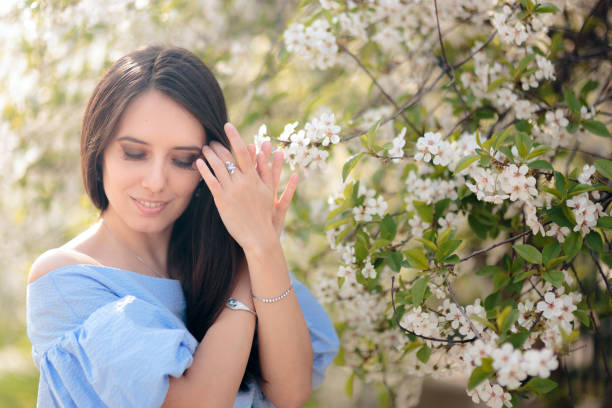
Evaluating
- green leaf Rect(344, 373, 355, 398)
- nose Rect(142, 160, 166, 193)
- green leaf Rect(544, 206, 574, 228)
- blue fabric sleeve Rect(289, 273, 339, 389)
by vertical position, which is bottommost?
green leaf Rect(344, 373, 355, 398)

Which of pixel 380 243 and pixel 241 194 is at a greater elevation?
pixel 241 194

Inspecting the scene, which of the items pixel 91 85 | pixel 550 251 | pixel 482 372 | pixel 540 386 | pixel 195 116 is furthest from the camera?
pixel 91 85

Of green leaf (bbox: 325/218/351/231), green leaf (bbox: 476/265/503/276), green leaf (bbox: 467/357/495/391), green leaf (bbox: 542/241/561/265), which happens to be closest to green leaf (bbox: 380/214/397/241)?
green leaf (bbox: 325/218/351/231)

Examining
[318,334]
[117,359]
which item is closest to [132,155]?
[117,359]

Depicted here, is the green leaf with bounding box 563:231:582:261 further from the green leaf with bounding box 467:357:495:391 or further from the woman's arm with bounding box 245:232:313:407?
the woman's arm with bounding box 245:232:313:407

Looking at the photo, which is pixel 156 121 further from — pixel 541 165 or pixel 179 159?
pixel 541 165

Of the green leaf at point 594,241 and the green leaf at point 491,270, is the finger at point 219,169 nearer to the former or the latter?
the green leaf at point 491,270

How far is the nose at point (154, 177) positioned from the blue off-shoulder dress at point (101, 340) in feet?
0.76

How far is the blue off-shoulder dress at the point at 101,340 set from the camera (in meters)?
1.05

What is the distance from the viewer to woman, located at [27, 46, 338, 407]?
43.5 inches

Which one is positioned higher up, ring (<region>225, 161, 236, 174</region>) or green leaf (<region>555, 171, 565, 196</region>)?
ring (<region>225, 161, 236, 174</region>)

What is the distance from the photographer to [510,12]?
1346mm

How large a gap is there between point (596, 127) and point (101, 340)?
4.25 feet

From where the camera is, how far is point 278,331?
4.29 feet
